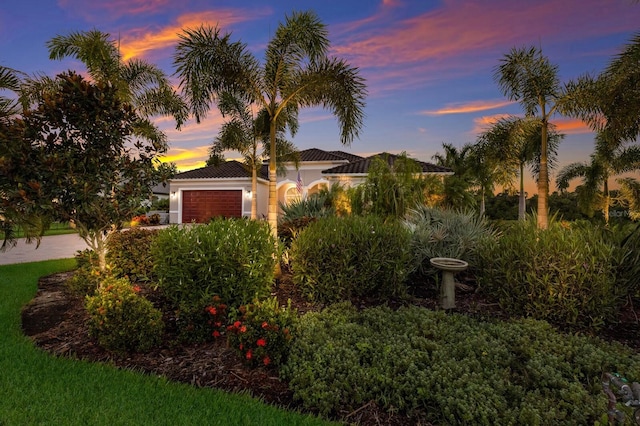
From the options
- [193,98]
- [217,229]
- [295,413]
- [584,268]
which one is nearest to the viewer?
[295,413]

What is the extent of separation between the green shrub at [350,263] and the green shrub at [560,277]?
1.43 m

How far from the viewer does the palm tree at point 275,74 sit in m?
8.00

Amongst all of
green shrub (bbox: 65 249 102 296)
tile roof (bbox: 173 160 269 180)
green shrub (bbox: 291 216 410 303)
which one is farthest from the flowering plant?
tile roof (bbox: 173 160 269 180)

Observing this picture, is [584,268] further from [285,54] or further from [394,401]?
[285,54]

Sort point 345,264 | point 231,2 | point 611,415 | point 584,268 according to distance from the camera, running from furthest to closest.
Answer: point 231,2 < point 345,264 < point 584,268 < point 611,415

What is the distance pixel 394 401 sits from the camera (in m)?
3.02

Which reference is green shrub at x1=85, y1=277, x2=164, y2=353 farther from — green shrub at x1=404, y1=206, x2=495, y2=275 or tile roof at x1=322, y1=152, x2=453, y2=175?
tile roof at x1=322, y1=152, x2=453, y2=175

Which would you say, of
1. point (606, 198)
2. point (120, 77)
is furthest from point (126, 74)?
point (606, 198)

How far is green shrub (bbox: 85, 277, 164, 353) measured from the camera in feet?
12.9

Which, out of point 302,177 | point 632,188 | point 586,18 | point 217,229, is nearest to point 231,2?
point 217,229

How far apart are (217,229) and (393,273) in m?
2.68

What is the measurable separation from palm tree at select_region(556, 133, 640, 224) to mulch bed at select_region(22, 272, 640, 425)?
21406 mm

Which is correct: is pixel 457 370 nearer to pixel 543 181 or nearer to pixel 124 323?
pixel 124 323

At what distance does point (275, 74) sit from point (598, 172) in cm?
2493
